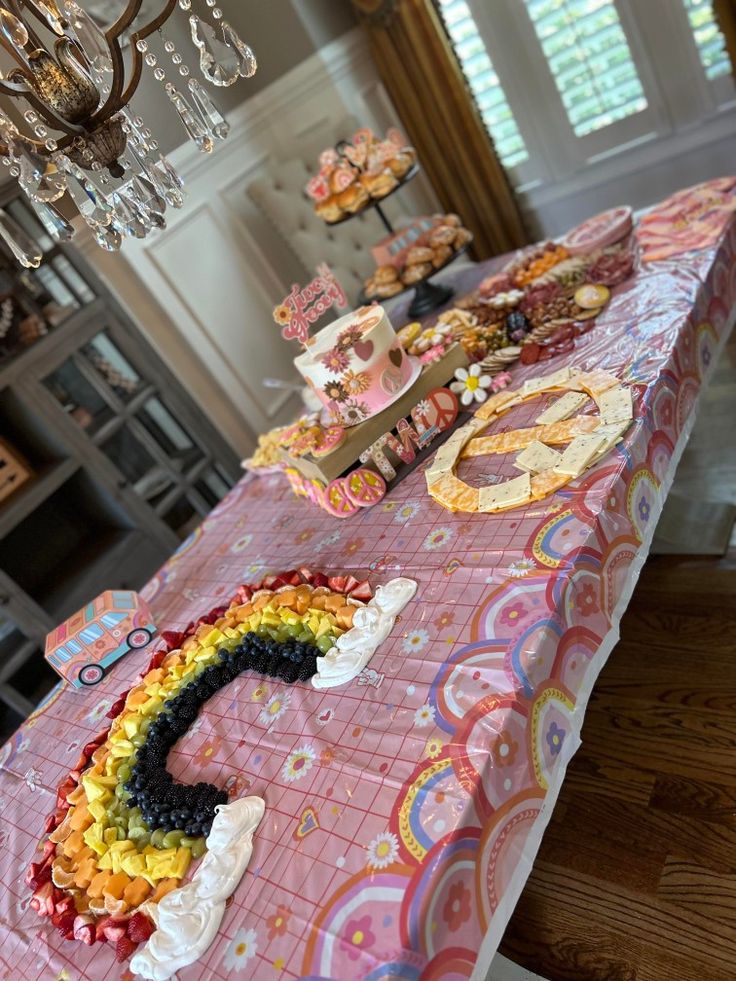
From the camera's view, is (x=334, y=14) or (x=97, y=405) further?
Answer: (x=334, y=14)

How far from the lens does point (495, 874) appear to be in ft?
3.15

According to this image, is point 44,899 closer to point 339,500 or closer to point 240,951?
point 240,951

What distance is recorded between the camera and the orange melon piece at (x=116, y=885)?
1.13m

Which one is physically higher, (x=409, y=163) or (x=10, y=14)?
(x=10, y=14)

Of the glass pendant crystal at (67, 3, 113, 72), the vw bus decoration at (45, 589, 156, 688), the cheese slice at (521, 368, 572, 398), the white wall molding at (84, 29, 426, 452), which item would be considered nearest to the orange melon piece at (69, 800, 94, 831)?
the vw bus decoration at (45, 589, 156, 688)

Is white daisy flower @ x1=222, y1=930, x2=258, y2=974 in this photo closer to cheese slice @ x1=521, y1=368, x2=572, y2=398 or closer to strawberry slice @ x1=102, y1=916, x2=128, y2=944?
strawberry slice @ x1=102, y1=916, x2=128, y2=944

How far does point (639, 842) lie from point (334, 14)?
3.72 m

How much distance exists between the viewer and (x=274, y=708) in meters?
1.31

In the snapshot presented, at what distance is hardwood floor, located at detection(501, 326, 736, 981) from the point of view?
1352mm

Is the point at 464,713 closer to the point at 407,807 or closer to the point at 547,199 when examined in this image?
the point at 407,807

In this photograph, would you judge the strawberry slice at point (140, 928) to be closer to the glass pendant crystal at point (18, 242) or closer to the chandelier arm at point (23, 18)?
the glass pendant crystal at point (18, 242)

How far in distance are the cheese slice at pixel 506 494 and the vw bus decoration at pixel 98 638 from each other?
94cm

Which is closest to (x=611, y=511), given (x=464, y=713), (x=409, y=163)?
(x=464, y=713)

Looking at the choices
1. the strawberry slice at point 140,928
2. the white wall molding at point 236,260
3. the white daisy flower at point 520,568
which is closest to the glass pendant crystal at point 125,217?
the white daisy flower at point 520,568
